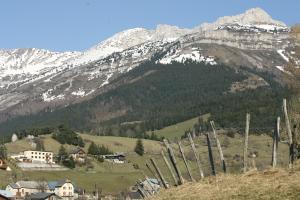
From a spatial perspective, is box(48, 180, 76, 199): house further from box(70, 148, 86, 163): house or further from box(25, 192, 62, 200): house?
box(70, 148, 86, 163): house

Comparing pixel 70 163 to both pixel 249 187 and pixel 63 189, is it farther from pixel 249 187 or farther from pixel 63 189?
pixel 249 187

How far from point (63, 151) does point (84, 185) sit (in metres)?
33.8

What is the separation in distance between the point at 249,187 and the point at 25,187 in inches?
5264

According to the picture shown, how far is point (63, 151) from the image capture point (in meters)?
193

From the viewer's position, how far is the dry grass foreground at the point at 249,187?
1748 centimetres

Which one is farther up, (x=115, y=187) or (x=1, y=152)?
(x=1, y=152)

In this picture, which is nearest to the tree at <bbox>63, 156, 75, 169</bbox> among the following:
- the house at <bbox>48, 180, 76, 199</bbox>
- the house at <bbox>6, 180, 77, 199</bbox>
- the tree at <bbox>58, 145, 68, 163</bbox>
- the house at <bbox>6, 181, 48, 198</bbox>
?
the tree at <bbox>58, 145, 68, 163</bbox>

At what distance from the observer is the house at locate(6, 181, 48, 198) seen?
140 meters

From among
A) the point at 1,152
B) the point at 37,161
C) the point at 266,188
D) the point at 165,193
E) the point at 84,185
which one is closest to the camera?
the point at 266,188

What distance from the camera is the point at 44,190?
497 ft

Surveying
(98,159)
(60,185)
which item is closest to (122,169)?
(98,159)

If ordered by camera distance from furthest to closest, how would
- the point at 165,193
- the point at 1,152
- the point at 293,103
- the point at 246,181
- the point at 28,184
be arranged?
1. the point at 1,152
2. the point at 28,184
3. the point at 293,103
4. the point at 165,193
5. the point at 246,181

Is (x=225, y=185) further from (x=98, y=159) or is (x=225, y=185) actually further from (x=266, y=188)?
(x=98, y=159)

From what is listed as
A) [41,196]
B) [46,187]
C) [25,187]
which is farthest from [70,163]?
[41,196]
